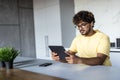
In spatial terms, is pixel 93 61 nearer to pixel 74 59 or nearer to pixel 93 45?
pixel 74 59

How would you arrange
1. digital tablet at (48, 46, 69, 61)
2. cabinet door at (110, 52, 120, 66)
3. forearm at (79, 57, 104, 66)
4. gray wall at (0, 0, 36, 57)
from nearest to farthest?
forearm at (79, 57, 104, 66) → digital tablet at (48, 46, 69, 61) → cabinet door at (110, 52, 120, 66) → gray wall at (0, 0, 36, 57)

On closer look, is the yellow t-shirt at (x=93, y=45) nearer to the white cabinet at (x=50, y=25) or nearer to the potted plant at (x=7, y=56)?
the potted plant at (x=7, y=56)

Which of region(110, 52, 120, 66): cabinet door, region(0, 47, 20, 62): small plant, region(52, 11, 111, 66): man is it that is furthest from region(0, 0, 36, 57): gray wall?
region(0, 47, 20, 62): small plant

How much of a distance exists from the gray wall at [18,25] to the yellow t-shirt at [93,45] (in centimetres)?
398

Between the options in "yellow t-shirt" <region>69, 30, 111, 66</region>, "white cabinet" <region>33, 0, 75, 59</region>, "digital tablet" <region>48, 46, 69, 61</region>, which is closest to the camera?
"yellow t-shirt" <region>69, 30, 111, 66</region>

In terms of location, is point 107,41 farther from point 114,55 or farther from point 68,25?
point 68,25

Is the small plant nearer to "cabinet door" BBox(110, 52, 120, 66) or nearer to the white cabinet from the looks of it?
"cabinet door" BBox(110, 52, 120, 66)

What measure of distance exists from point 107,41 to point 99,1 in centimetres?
256

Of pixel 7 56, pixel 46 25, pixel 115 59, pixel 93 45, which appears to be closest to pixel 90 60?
pixel 93 45

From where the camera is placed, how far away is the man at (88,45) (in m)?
2.16

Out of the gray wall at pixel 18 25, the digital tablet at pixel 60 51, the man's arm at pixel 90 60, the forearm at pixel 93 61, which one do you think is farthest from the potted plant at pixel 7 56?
the gray wall at pixel 18 25

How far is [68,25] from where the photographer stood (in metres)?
5.39

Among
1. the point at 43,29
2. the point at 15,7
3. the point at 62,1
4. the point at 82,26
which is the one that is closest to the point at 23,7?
the point at 15,7

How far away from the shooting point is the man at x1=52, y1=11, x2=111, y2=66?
85.0 inches
